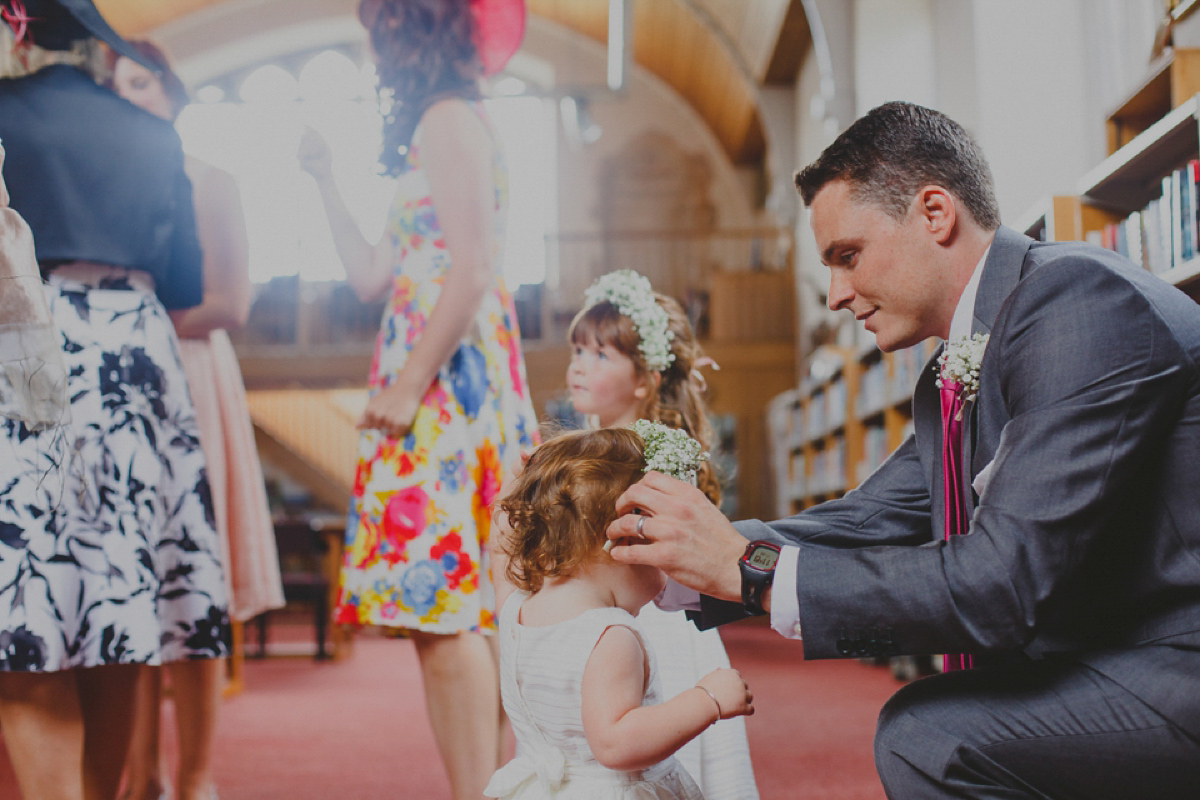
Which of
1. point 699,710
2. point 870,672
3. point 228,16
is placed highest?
point 228,16

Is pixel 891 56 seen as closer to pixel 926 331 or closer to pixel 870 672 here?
pixel 870 672

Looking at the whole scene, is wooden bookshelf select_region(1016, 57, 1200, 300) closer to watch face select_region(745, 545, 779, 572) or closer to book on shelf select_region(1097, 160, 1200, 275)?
book on shelf select_region(1097, 160, 1200, 275)

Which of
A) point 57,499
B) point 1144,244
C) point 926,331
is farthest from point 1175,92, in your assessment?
point 57,499

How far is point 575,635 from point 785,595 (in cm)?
34

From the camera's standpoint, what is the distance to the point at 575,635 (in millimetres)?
1405

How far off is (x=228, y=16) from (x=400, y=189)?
14702 millimetres

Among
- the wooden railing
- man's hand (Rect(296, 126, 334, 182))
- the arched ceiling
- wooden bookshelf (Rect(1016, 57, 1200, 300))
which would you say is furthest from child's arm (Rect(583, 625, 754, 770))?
the wooden railing

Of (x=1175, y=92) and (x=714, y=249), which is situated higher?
(x=714, y=249)

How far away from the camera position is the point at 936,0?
23.5 feet

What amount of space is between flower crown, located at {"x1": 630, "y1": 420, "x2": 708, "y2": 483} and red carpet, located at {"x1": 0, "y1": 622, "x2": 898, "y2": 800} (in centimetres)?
180

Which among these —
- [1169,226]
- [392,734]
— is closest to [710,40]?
[392,734]

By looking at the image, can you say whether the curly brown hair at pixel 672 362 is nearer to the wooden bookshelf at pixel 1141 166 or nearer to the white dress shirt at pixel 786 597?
the white dress shirt at pixel 786 597

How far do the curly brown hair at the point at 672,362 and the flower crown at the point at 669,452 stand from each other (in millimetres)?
812

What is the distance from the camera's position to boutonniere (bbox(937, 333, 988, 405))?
4.55 feet
